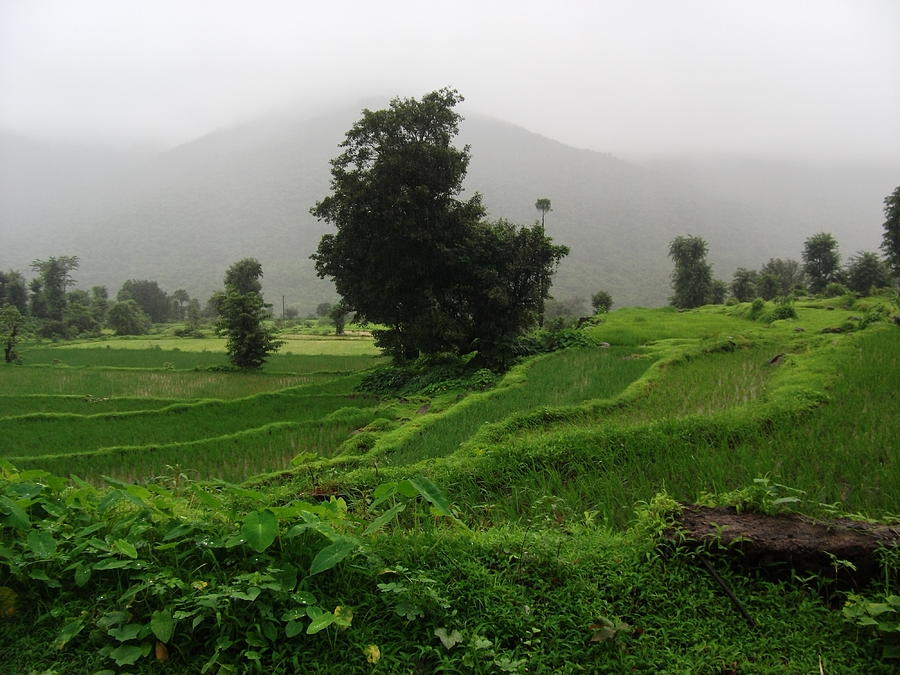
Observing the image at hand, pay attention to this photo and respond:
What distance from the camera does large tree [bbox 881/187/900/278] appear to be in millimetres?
36125

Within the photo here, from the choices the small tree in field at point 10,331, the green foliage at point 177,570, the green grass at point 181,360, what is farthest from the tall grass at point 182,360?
the green foliage at point 177,570

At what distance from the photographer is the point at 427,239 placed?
15.3 meters

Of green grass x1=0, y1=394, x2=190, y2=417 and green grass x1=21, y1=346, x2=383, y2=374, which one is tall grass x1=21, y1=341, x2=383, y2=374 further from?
green grass x1=0, y1=394, x2=190, y2=417

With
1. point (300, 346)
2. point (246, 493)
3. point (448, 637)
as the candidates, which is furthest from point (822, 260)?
point (246, 493)

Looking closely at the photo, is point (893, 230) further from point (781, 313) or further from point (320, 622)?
point (320, 622)

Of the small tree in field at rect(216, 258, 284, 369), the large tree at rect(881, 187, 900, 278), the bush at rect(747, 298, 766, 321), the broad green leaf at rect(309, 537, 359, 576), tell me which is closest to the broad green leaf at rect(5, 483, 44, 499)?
the broad green leaf at rect(309, 537, 359, 576)

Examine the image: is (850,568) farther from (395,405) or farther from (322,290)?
(322,290)

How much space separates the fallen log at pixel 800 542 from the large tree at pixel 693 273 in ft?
183

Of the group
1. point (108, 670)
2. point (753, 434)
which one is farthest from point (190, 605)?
point (753, 434)

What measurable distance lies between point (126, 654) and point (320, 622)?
82cm

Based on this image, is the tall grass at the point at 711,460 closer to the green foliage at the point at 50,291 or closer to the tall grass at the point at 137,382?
the tall grass at the point at 137,382

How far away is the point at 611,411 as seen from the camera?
23.2 feet

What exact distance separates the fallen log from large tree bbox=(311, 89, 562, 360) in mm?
12372

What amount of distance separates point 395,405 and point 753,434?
24.8 ft
